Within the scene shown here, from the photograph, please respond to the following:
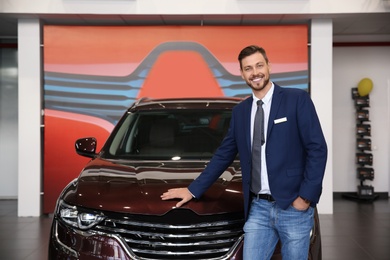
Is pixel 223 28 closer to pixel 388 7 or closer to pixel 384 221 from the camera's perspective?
pixel 388 7

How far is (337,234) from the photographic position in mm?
5551

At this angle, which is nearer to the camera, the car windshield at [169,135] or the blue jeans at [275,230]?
the blue jeans at [275,230]

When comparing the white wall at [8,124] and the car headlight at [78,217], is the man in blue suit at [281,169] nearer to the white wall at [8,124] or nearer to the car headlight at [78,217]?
the car headlight at [78,217]

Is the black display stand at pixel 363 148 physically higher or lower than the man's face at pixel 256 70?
lower

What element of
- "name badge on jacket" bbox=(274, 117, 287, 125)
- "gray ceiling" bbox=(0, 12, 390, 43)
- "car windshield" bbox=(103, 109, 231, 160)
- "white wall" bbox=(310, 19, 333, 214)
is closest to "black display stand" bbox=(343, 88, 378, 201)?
"gray ceiling" bbox=(0, 12, 390, 43)

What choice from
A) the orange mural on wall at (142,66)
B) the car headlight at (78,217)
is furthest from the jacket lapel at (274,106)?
the orange mural on wall at (142,66)

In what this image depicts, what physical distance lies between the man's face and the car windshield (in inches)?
40.4

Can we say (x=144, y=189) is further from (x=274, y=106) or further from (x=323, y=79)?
(x=323, y=79)

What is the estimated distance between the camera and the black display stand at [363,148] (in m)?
8.05

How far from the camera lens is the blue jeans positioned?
221 centimetres

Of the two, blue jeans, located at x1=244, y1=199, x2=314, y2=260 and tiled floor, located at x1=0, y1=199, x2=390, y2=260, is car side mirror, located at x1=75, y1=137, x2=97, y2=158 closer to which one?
blue jeans, located at x1=244, y1=199, x2=314, y2=260

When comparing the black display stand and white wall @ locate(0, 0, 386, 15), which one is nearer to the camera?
white wall @ locate(0, 0, 386, 15)

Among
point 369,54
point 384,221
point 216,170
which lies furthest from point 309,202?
point 369,54

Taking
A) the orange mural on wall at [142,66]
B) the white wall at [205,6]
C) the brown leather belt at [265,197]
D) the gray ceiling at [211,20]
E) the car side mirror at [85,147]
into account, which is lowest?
the brown leather belt at [265,197]
